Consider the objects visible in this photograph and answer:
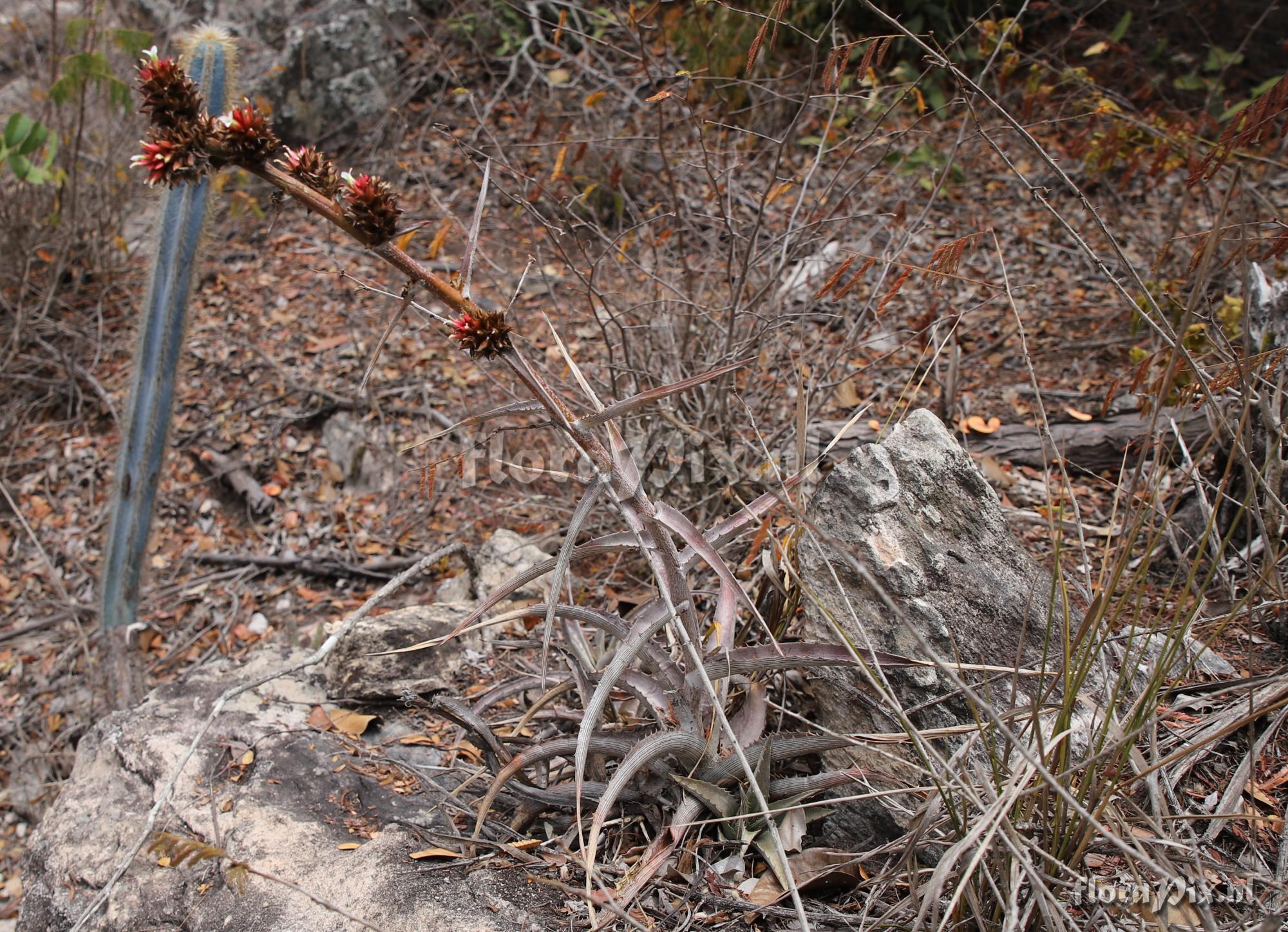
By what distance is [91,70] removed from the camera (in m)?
3.25

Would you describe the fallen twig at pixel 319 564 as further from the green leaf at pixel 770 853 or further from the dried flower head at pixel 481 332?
the dried flower head at pixel 481 332

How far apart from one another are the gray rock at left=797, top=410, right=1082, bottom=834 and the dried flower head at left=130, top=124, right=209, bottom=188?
3.87 ft

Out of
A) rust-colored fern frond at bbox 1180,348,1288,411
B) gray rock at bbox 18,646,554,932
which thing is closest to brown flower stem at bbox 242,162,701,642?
gray rock at bbox 18,646,554,932

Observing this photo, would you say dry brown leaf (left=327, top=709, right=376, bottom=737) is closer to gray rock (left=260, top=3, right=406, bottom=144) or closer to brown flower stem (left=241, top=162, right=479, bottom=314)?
brown flower stem (left=241, top=162, right=479, bottom=314)

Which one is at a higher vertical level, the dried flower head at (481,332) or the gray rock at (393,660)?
the dried flower head at (481,332)

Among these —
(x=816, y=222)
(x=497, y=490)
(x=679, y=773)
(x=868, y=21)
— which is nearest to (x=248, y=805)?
(x=679, y=773)

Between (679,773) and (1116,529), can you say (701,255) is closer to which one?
(1116,529)

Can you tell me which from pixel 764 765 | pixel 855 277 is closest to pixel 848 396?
pixel 855 277

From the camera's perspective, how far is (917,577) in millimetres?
1770

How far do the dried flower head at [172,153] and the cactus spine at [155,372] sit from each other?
203 cm

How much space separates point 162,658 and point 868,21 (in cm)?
437

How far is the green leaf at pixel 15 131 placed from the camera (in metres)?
3.07

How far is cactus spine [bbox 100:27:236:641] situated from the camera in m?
3.01

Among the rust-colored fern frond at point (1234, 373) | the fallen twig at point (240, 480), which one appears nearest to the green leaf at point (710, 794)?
the rust-colored fern frond at point (1234, 373)
